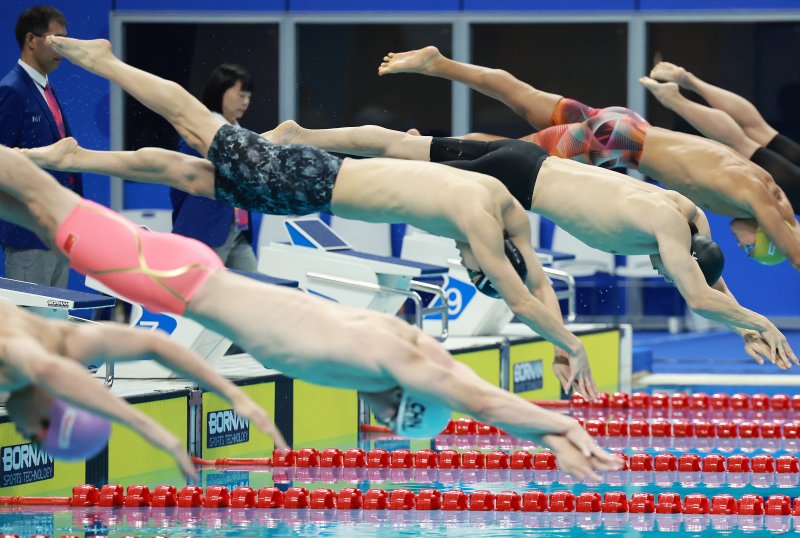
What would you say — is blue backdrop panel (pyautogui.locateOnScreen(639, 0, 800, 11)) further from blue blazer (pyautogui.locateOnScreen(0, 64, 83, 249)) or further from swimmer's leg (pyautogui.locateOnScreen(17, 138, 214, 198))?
swimmer's leg (pyautogui.locateOnScreen(17, 138, 214, 198))

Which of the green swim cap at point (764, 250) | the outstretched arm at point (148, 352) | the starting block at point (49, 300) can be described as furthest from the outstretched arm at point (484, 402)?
the green swim cap at point (764, 250)

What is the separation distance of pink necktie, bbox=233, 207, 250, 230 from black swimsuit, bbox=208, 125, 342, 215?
2.61 m

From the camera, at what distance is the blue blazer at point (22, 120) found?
754 centimetres

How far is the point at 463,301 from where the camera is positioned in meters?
11.5

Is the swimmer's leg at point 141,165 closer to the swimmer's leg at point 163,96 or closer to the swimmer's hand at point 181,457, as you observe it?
the swimmer's leg at point 163,96

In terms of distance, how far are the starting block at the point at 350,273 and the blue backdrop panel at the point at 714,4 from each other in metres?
5.49

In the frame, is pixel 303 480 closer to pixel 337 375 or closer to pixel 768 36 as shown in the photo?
pixel 337 375

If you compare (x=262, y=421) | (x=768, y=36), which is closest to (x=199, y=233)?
(x=262, y=421)

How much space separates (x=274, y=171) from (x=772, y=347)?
2359 mm

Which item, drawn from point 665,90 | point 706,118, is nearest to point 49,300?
point 665,90

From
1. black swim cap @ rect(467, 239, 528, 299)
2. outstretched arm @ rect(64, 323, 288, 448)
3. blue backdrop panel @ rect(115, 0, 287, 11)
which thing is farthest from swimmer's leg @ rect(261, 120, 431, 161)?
blue backdrop panel @ rect(115, 0, 287, 11)

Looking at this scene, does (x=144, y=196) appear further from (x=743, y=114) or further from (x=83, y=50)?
(x=83, y=50)

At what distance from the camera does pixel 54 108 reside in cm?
775

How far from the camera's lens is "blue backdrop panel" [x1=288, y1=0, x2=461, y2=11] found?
14508 millimetres
